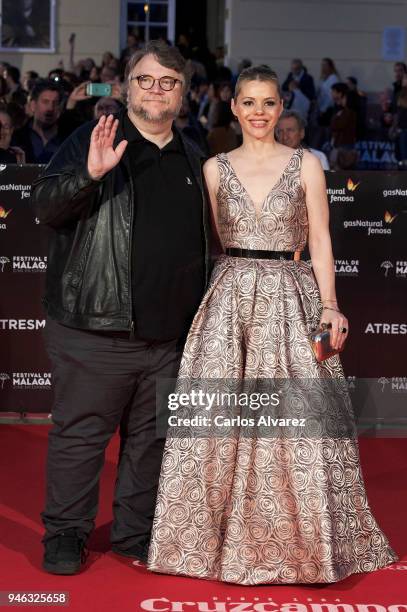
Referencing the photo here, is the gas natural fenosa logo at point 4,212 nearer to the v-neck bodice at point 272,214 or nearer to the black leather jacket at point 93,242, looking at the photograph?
the black leather jacket at point 93,242

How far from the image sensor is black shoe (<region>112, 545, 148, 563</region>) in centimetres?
474

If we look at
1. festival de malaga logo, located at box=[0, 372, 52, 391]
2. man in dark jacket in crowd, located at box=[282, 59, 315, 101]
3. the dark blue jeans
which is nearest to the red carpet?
the dark blue jeans

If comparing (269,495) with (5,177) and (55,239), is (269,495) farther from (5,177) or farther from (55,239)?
(5,177)

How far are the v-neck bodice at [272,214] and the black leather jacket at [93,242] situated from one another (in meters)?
0.40

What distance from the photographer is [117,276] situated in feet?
14.9

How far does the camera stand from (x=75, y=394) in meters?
4.65

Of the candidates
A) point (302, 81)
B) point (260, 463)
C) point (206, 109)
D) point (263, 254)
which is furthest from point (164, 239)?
point (302, 81)

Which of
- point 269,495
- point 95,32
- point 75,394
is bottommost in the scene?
point 269,495

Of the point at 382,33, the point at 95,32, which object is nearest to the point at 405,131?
the point at 382,33

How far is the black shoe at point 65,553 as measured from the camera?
457 centimetres

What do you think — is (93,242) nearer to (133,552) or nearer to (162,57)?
(162,57)

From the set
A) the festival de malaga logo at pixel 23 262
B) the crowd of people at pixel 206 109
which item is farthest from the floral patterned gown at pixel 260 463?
the festival de malaga logo at pixel 23 262

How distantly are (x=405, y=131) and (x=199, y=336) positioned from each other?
34.3ft

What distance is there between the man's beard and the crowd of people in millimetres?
496
